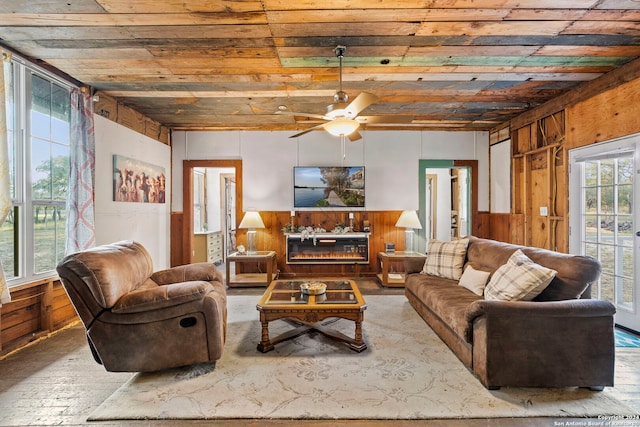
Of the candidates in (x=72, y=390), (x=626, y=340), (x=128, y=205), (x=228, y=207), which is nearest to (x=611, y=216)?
(x=626, y=340)

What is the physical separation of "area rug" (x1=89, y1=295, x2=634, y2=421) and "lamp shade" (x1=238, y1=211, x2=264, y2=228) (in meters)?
2.76

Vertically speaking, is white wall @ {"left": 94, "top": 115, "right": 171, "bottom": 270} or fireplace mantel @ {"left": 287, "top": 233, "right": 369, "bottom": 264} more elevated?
white wall @ {"left": 94, "top": 115, "right": 171, "bottom": 270}

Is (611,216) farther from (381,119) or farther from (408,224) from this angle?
(381,119)

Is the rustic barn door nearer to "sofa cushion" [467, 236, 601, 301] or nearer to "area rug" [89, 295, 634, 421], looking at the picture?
"sofa cushion" [467, 236, 601, 301]

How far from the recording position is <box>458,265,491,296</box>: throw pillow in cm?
314

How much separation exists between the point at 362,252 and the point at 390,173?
1607 millimetres

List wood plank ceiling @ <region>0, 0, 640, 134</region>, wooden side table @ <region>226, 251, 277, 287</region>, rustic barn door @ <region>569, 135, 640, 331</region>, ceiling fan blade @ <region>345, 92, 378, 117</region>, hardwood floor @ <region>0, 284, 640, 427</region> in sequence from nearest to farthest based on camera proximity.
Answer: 1. hardwood floor @ <region>0, 284, 640, 427</region>
2. wood plank ceiling @ <region>0, 0, 640, 134</region>
3. ceiling fan blade @ <region>345, 92, 378, 117</region>
4. rustic barn door @ <region>569, 135, 640, 331</region>
5. wooden side table @ <region>226, 251, 277, 287</region>

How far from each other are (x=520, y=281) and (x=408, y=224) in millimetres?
3086

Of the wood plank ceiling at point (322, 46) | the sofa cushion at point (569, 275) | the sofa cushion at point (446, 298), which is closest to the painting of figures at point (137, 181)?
the wood plank ceiling at point (322, 46)

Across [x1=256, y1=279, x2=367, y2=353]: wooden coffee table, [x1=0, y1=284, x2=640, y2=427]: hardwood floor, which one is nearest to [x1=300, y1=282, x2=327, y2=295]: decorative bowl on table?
[x1=256, y1=279, x2=367, y2=353]: wooden coffee table

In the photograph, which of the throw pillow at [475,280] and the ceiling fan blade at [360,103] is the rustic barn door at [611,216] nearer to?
the throw pillow at [475,280]

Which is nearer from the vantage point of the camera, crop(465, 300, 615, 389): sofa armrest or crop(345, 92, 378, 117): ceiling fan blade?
crop(465, 300, 615, 389): sofa armrest

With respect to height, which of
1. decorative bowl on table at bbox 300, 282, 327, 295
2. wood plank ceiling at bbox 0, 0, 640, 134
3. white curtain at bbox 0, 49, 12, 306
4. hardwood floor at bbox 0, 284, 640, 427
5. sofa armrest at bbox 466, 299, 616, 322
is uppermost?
wood plank ceiling at bbox 0, 0, 640, 134

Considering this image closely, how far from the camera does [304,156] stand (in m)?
6.02
